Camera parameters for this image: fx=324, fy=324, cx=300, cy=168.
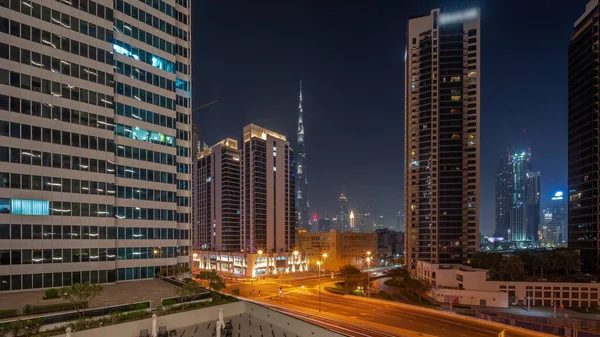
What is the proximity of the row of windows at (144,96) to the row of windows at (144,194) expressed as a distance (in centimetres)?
1389

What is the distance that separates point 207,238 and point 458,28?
12990cm

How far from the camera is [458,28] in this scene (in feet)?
349

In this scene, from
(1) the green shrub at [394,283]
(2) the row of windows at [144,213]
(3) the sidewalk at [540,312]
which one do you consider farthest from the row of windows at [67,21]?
(3) the sidewalk at [540,312]

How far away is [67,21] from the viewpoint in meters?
42.1

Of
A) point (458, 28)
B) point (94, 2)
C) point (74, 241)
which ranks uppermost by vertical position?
point (458, 28)

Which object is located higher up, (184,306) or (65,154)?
(65,154)

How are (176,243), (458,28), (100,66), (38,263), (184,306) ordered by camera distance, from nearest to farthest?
(184,306)
(38,263)
(100,66)
(176,243)
(458,28)

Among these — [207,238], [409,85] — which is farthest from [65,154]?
[207,238]

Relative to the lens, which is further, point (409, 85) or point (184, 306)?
point (409, 85)

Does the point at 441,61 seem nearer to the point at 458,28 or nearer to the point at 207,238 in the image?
the point at 458,28

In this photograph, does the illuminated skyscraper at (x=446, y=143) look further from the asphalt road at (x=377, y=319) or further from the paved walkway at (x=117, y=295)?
the paved walkway at (x=117, y=295)

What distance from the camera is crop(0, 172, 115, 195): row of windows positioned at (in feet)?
123

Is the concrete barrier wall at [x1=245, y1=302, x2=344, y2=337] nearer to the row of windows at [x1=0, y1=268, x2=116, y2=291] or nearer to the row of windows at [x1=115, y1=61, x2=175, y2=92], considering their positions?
the row of windows at [x1=0, y1=268, x2=116, y2=291]

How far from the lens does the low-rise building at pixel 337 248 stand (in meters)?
137
